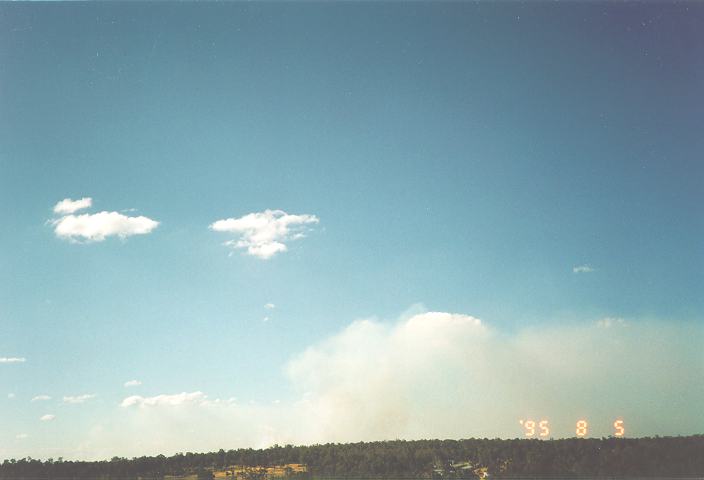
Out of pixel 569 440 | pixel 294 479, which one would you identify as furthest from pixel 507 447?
pixel 294 479

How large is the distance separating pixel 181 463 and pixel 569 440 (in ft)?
316

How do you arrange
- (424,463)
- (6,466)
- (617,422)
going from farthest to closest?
(6,466)
(424,463)
(617,422)

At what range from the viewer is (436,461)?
112 meters

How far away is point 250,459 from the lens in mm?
132875

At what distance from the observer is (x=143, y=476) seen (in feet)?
385

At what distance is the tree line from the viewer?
3661 inches

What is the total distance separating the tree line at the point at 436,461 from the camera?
93.0 metres

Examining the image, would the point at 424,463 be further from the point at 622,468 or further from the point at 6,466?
the point at 6,466

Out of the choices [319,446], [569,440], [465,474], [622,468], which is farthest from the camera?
[319,446]

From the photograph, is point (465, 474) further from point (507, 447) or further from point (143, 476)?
point (143, 476)

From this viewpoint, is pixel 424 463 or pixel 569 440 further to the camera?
pixel 569 440

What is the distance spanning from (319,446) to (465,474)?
223 feet

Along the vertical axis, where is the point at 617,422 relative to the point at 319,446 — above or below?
above

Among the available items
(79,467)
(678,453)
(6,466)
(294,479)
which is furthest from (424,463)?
(6,466)
